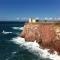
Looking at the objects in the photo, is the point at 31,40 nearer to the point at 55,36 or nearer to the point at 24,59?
the point at 55,36

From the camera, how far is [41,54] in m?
45.9

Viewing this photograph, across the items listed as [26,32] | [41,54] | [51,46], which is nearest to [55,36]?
[51,46]

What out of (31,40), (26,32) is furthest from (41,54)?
(26,32)

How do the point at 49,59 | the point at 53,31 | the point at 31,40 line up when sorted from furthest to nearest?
the point at 31,40, the point at 53,31, the point at 49,59

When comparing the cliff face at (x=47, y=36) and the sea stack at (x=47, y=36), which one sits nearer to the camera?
the sea stack at (x=47, y=36)

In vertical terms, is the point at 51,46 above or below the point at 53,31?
below

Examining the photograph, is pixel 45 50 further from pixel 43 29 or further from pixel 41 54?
pixel 43 29

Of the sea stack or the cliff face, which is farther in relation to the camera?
the cliff face

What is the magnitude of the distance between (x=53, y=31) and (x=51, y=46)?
5.41 metres

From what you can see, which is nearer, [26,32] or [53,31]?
[53,31]

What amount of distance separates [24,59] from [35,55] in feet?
11.8

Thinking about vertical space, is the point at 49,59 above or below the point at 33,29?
below

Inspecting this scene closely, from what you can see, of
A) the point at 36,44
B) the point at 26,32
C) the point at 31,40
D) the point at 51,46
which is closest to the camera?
the point at 51,46

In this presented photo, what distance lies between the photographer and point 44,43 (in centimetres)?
5344
